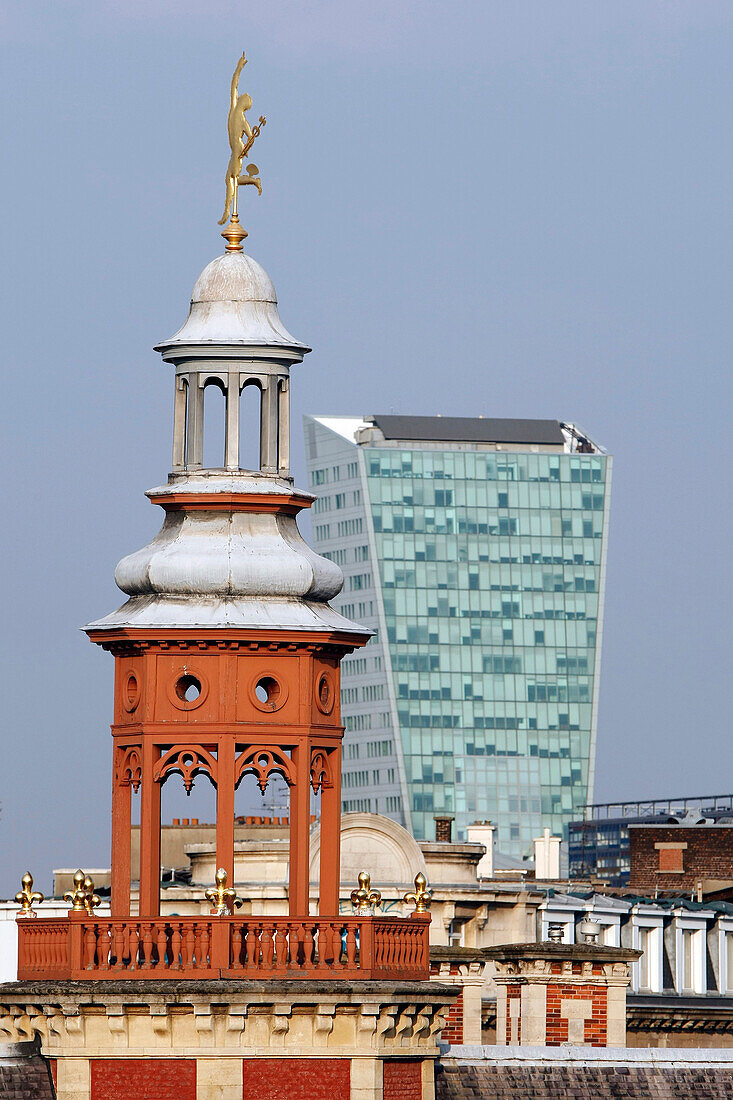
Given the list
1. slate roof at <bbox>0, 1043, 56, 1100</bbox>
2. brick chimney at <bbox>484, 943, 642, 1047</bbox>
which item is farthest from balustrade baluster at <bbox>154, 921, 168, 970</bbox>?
brick chimney at <bbox>484, 943, 642, 1047</bbox>

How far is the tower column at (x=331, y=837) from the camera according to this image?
36.7 m

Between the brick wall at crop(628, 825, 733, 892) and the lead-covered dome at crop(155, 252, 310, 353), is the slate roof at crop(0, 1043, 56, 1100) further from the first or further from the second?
the brick wall at crop(628, 825, 733, 892)

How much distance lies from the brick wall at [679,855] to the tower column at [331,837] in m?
82.1

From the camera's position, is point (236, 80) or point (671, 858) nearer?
point (236, 80)

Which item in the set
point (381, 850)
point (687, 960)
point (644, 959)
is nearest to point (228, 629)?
point (381, 850)

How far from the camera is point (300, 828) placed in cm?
3625

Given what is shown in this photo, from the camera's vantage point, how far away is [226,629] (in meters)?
35.9

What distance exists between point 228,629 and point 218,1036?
4644mm

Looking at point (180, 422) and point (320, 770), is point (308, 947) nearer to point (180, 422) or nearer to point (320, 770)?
point (320, 770)

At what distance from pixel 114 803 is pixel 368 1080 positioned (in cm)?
443

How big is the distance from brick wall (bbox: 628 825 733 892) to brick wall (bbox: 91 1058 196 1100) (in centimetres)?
8389

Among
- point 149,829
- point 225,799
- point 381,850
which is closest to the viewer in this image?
point 225,799

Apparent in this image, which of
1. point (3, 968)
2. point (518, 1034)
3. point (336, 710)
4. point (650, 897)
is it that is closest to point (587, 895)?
point (650, 897)

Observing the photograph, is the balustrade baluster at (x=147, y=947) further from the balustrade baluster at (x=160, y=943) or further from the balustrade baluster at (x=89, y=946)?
the balustrade baluster at (x=89, y=946)
